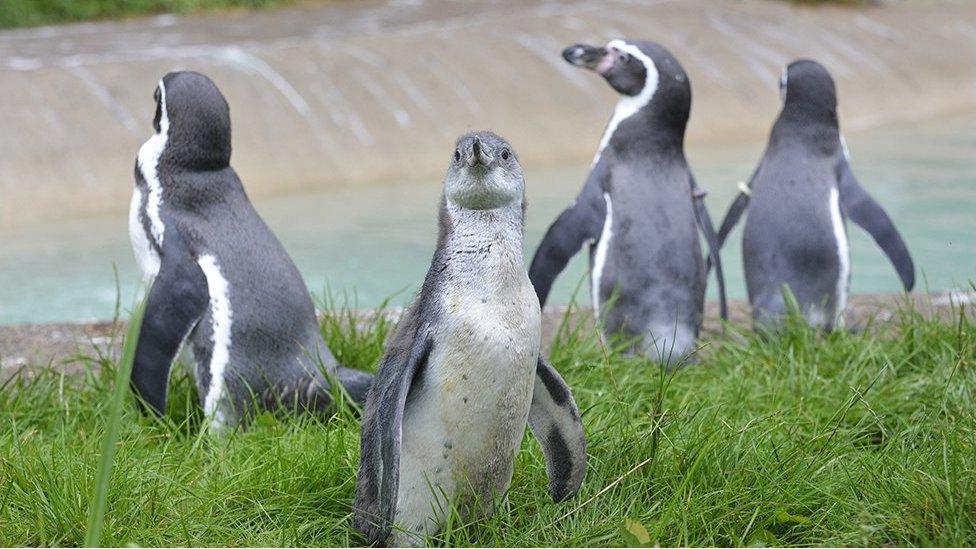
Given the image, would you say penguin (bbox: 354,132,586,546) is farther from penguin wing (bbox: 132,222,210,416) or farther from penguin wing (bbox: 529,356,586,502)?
penguin wing (bbox: 132,222,210,416)

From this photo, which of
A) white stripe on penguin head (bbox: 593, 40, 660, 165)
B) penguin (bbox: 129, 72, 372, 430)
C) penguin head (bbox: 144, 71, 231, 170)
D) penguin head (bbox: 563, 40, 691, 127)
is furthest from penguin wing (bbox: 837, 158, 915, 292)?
penguin head (bbox: 144, 71, 231, 170)

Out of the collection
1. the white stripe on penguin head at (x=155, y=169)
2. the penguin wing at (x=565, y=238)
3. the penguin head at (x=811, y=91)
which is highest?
the white stripe on penguin head at (x=155, y=169)

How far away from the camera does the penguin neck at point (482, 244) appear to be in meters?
2.58

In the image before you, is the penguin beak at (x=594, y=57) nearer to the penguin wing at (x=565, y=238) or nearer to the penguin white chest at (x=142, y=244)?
the penguin wing at (x=565, y=238)

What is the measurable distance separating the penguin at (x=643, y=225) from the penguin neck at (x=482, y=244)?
188 cm

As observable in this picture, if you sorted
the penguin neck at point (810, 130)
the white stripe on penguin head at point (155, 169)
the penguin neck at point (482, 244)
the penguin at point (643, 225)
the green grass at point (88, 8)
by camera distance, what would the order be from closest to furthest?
1. the penguin neck at point (482, 244)
2. the white stripe on penguin head at point (155, 169)
3. the penguin at point (643, 225)
4. the penguin neck at point (810, 130)
5. the green grass at point (88, 8)

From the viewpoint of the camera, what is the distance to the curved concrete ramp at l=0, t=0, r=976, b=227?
8547mm

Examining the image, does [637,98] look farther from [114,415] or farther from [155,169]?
[114,415]

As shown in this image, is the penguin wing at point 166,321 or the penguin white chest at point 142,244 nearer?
the penguin wing at point 166,321

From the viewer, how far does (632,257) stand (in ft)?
15.1

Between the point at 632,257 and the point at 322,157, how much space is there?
485cm

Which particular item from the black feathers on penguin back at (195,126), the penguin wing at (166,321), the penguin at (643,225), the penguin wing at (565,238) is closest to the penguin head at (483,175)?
the penguin wing at (166,321)

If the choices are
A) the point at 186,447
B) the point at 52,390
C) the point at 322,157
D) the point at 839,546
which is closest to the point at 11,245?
the point at 322,157

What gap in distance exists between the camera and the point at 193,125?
3865mm
